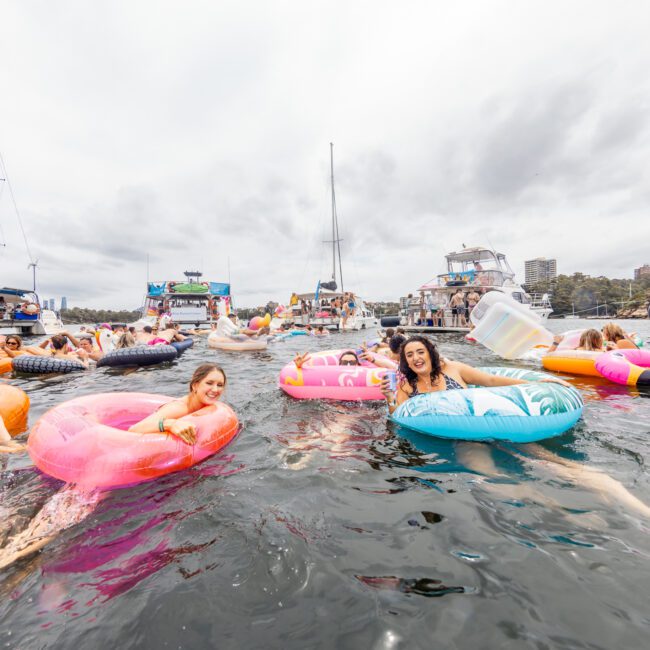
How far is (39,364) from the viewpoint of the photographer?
863 cm

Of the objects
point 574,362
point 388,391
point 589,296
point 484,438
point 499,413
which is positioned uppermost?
point 589,296

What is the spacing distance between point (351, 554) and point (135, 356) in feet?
30.1

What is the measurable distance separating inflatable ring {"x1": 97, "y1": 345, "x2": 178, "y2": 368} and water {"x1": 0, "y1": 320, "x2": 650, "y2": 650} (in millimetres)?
6235

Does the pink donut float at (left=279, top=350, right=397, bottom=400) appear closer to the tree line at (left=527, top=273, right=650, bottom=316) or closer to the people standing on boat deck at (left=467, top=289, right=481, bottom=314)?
the people standing on boat deck at (left=467, top=289, right=481, bottom=314)

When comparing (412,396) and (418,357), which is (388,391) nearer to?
(412,396)

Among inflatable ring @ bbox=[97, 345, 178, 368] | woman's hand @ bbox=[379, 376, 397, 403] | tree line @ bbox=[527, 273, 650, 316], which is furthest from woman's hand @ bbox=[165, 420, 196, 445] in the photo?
tree line @ bbox=[527, 273, 650, 316]

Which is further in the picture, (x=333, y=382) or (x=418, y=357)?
(x=333, y=382)

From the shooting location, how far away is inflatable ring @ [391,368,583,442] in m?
3.64

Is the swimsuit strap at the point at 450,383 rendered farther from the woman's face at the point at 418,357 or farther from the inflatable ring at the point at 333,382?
the inflatable ring at the point at 333,382

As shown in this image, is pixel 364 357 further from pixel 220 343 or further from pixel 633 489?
pixel 220 343

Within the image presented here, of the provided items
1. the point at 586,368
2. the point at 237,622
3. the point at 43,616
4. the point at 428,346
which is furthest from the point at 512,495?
the point at 586,368

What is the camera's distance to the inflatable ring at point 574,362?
743 cm

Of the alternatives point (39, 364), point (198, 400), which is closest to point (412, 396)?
point (198, 400)

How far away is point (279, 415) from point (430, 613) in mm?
3735
